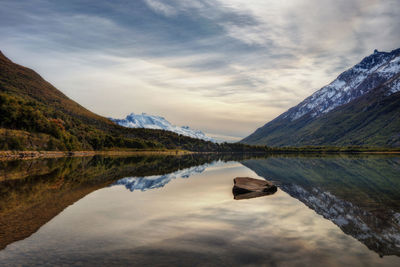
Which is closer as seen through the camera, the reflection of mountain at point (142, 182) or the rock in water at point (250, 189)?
the rock in water at point (250, 189)

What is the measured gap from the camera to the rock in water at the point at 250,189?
34.5 m

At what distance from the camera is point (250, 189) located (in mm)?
36438

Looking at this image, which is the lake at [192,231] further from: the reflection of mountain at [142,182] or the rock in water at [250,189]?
the reflection of mountain at [142,182]

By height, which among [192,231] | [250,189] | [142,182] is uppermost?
[250,189]

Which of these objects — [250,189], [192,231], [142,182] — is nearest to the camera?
[192,231]

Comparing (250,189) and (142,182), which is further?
(142,182)

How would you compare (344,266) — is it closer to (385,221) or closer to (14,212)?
(385,221)

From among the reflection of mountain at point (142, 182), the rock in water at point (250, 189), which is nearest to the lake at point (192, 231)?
the rock in water at point (250, 189)

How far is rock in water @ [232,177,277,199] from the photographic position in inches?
1359

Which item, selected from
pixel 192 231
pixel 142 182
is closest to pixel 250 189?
pixel 142 182

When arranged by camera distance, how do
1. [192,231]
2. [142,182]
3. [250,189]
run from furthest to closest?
[142,182]
[250,189]
[192,231]

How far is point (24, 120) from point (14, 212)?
15177cm

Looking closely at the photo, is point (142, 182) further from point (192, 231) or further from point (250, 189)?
point (192, 231)

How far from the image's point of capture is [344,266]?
1333cm
